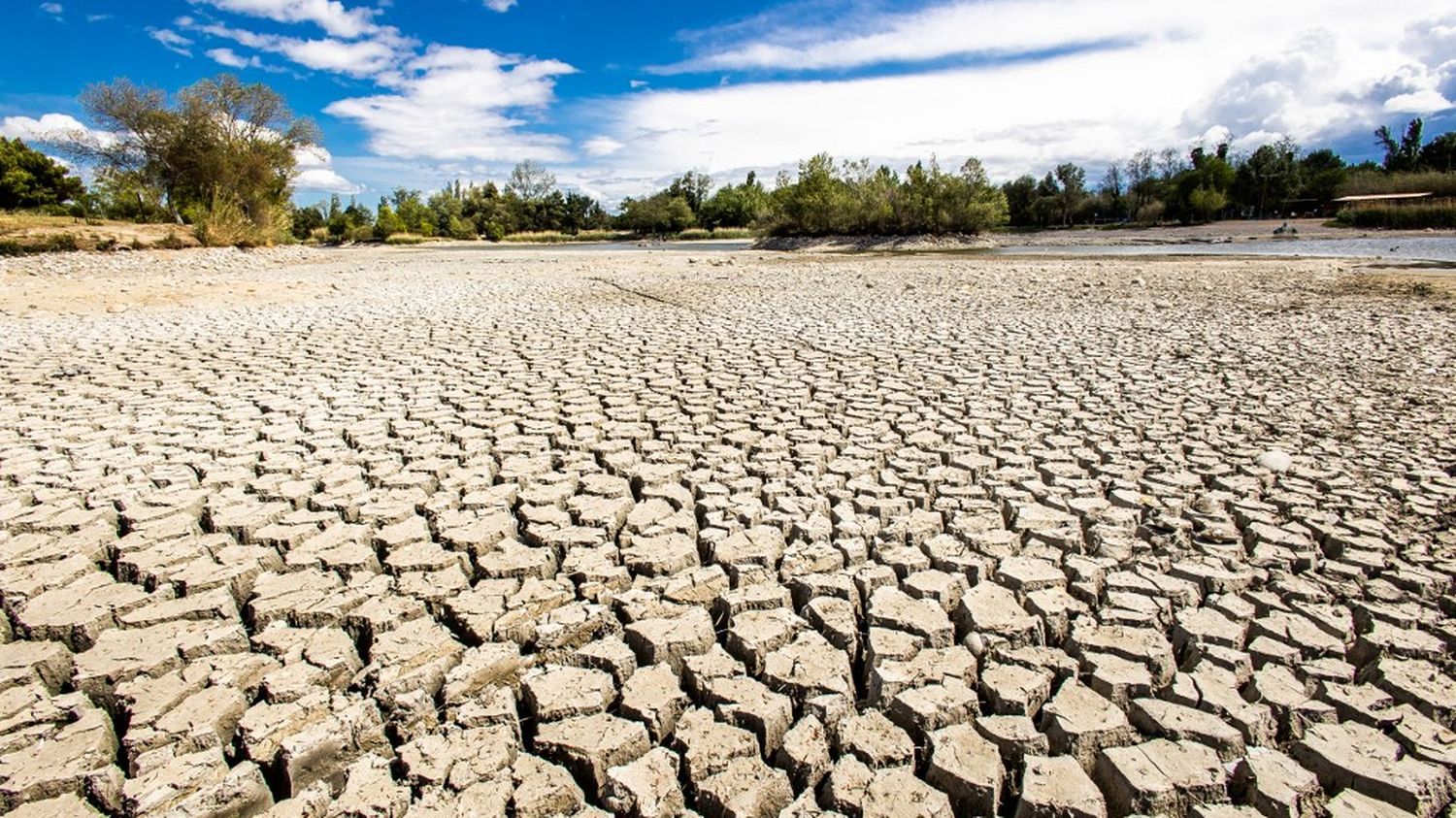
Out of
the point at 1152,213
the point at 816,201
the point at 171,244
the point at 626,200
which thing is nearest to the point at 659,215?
the point at 626,200

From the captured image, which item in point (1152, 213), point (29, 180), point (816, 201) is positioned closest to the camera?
point (29, 180)

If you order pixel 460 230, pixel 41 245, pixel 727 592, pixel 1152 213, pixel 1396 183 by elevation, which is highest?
pixel 460 230

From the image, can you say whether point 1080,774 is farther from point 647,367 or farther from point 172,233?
point 172,233

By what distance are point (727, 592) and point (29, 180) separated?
5528cm

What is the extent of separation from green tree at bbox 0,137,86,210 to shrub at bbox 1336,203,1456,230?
76.9 m

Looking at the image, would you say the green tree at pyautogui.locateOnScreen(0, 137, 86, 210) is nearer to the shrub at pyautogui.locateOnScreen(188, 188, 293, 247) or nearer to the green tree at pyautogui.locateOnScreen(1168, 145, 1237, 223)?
the shrub at pyautogui.locateOnScreen(188, 188, 293, 247)

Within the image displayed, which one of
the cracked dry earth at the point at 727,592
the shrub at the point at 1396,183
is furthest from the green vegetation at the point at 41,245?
the shrub at the point at 1396,183

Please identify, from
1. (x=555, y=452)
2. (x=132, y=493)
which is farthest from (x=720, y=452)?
(x=132, y=493)

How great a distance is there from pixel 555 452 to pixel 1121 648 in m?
2.90

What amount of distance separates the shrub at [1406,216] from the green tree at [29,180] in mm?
76947

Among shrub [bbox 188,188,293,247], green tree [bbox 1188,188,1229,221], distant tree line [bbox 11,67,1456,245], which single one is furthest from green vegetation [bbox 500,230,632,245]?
green tree [bbox 1188,188,1229,221]

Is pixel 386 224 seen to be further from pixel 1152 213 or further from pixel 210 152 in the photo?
pixel 1152 213

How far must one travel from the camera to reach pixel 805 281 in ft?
47.8

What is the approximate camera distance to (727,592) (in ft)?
8.61
